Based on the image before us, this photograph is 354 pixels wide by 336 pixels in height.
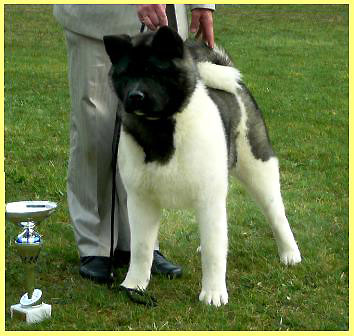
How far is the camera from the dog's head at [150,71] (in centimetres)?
315

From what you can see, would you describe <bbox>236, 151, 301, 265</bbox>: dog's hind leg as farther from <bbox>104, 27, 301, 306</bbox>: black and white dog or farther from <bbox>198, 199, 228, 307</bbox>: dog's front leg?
<bbox>198, 199, 228, 307</bbox>: dog's front leg

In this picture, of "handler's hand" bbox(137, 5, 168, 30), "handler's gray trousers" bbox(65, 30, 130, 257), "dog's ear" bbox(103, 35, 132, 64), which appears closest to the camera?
"dog's ear" bbox(103, 35, 132, 64)

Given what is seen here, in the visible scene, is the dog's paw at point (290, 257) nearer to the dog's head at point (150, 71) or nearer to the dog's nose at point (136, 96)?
the dog's head at point (150, 71)

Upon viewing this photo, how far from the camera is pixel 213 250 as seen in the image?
358 centimetres

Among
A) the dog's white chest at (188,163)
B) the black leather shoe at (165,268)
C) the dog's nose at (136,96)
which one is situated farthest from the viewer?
the black leather shoe at (165,268)

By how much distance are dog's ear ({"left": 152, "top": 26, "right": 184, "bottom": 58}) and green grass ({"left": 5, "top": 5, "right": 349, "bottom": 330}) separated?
4.11 ft

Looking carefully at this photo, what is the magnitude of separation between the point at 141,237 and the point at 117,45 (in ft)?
3.34

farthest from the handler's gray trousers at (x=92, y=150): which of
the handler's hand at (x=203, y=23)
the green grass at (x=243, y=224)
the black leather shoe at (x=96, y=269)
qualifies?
the handler's hand at (x=203, y=23)

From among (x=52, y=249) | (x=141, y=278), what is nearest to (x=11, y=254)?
(x=52, y=249)

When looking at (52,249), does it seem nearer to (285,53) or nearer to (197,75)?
(197,75)

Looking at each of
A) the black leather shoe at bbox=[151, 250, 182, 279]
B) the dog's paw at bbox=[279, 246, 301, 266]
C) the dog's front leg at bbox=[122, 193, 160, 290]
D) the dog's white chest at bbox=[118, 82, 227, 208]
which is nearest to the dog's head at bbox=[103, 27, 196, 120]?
the dog's white chest at bbox=[118, 82, 227, 208]

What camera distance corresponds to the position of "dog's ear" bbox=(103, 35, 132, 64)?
10.6ft

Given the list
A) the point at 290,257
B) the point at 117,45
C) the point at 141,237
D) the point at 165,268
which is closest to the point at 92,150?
the point at 141,237

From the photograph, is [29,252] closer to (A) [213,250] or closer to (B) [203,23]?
(A) [213,250]
